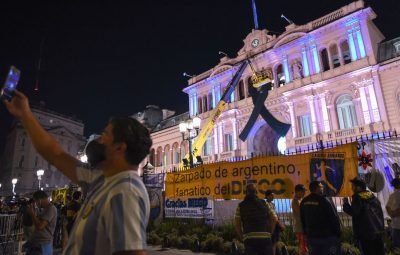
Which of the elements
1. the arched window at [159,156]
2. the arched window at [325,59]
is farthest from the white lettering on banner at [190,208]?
the arched window at [159,156]

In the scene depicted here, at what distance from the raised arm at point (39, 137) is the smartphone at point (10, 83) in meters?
0.04

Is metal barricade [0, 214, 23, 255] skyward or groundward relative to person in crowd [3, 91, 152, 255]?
groundward

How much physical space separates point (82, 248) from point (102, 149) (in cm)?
58

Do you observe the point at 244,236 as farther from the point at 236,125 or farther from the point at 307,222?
the point at 236,125

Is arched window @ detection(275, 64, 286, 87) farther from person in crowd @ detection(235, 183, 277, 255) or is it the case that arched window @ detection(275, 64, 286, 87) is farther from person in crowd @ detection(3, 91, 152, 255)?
person in crowd @ detection(3, 91, 152, 255)

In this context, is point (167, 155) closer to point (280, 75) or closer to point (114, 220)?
point (280, 75)

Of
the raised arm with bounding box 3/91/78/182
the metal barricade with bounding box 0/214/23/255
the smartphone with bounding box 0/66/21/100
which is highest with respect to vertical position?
the smartphone with bounding box 0/66/21/100

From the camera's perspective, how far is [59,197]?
18703 millimetres

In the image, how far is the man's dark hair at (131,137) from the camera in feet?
5.95

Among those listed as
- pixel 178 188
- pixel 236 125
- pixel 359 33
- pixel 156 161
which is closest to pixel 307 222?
pixel 178 188

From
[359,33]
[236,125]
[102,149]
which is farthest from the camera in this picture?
[236,125]

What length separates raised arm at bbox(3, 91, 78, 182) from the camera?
6.98 ft

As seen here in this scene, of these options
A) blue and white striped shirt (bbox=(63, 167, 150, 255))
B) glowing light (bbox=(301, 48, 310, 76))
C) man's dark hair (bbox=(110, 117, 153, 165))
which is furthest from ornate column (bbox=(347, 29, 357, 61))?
blue and white striped shirt (bbox=(63, 167, 150, 255))

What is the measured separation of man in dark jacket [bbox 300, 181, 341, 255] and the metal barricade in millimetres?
7928
